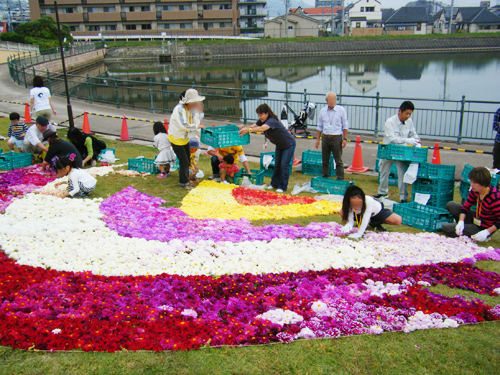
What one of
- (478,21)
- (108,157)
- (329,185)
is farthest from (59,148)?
(478,21)

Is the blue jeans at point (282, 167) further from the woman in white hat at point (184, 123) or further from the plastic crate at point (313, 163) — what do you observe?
the woman in white hat at point (184, 123)

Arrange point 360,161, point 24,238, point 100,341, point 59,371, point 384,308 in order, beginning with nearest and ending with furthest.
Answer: point 59,371, point 100,341, point 384,308, point 24,238, point 360,161

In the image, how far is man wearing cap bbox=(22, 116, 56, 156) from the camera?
38.3ft

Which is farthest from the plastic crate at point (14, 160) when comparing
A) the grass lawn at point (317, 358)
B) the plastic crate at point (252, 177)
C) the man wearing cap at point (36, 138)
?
the grass lawn at point (317, 358)

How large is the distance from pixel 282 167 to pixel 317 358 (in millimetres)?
6246

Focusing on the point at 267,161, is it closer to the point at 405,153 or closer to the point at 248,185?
the point at 248,185

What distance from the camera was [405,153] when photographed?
8.84m

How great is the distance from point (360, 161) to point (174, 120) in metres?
5.04

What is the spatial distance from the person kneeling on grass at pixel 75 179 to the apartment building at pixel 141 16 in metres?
70.9

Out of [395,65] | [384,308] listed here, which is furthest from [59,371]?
[395,65]

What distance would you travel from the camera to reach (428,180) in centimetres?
869

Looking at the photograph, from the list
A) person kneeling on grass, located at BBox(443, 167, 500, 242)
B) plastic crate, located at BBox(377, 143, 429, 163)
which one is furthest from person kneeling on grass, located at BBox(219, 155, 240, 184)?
person kneeling on grass, located at BBox(443, 167, 500, 242)

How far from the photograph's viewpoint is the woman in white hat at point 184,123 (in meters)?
9.75

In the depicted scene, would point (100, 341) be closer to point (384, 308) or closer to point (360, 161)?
point (384, 308)
